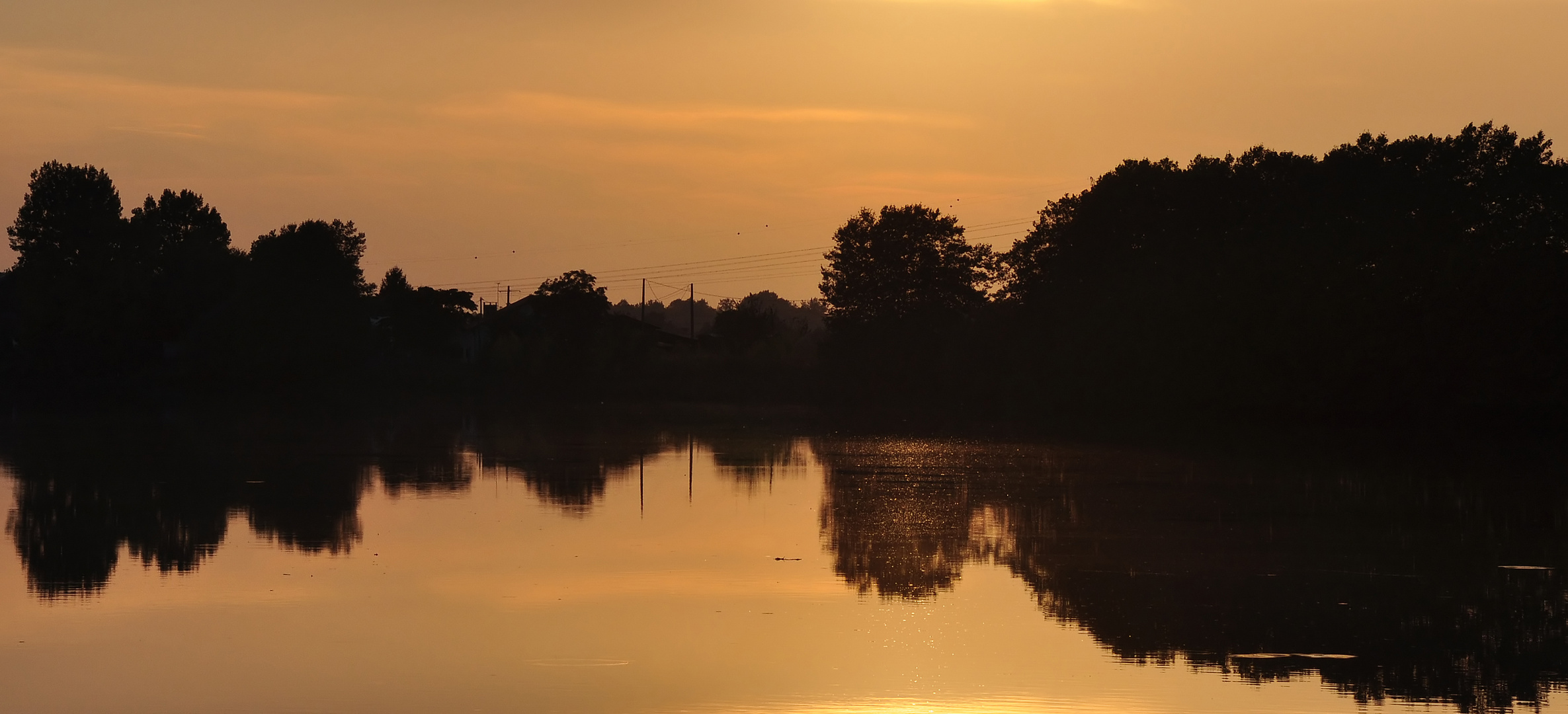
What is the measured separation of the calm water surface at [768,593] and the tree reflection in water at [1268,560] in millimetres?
70

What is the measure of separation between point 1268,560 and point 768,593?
646 centimetres

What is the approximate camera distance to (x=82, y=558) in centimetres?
1630

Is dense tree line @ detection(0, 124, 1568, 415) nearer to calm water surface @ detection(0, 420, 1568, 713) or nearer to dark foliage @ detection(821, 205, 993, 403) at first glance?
dark foliage @ detection(821, 205, 993, 403)

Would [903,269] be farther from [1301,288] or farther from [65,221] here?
[65,221]

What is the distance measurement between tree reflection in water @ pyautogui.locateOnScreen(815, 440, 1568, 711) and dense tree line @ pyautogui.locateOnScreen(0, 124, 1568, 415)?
21753mm

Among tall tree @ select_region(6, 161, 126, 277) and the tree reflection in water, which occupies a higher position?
tall tree @ select_region(6, 161, 126, 277)

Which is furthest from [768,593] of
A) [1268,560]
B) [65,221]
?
[65,221]

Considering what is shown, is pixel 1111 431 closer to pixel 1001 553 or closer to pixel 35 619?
pixel 1001 553

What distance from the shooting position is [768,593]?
14984 mm

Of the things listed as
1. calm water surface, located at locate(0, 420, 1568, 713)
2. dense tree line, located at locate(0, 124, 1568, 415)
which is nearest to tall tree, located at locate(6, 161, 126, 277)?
dense tree line, located at locate(0, 124, 1568, 415)

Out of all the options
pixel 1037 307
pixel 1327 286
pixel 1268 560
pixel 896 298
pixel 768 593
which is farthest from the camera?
pixel 896 298

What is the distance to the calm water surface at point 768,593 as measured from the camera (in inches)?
429

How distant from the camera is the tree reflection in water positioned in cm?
1220

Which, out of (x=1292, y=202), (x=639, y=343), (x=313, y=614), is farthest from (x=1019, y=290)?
(x=313, y=614)
